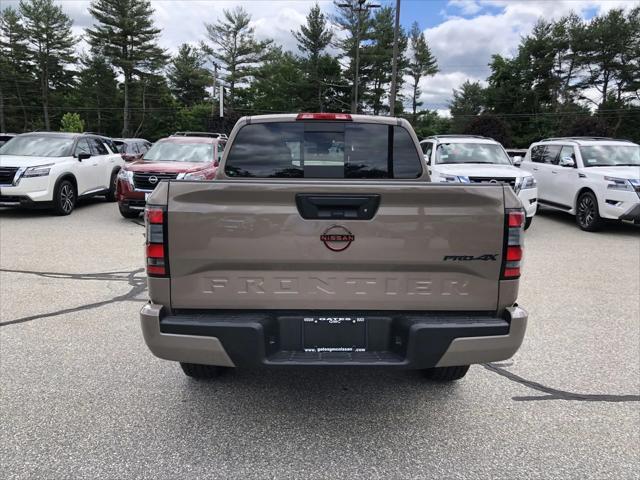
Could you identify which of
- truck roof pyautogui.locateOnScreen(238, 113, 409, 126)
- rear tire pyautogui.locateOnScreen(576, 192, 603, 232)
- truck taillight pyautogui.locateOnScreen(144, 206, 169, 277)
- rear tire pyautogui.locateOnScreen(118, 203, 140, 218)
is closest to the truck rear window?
truck roof pyautogui.locateOnScreen(238, 113, 409, 126)

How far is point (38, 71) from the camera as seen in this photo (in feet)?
201

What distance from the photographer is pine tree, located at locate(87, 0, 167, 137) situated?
53.6m

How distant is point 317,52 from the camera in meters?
55.1

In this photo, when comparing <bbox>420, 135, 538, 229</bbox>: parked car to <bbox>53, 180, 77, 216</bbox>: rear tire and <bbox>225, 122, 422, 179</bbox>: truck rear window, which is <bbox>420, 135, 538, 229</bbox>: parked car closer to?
<bbox>225, 122, 422, 179</bbox>: truck rear window

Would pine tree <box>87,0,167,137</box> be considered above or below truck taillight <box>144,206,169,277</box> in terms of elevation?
above

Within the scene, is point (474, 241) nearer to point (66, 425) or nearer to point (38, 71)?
point (66, 425)

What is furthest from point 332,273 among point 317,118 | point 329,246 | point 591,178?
point 591,178

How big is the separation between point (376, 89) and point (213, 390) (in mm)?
56535

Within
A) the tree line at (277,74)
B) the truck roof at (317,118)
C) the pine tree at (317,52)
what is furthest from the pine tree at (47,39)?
the truck roof at (317,118)

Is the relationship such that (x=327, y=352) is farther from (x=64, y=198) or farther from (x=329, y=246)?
(x=64, y=198)

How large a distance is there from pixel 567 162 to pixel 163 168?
916 cm

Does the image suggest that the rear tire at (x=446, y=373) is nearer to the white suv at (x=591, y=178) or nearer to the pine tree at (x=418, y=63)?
the white suv at (x=591, y=178)

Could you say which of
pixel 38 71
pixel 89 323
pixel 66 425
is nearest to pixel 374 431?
pixel 66 425

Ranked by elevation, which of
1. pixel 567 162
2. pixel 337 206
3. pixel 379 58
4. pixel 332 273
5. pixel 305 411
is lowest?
pixel 305 411
